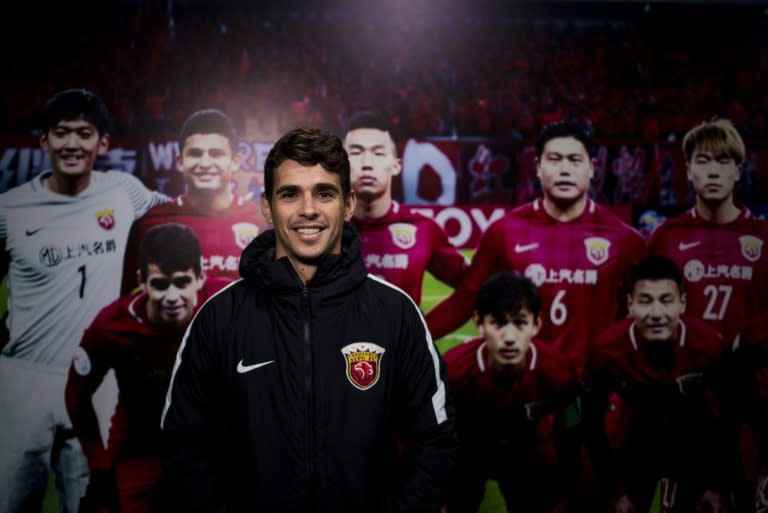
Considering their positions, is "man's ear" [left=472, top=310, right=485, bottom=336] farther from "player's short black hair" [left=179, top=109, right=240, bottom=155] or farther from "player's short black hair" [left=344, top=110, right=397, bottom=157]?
"player's short black hair" [left=179, top=109, right=240, bottom=155]

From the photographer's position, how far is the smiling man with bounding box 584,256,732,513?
11.7ft

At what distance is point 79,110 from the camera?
3291 millimetres

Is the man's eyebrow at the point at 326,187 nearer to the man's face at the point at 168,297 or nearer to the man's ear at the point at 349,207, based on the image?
the man's ear at the point at 349,207

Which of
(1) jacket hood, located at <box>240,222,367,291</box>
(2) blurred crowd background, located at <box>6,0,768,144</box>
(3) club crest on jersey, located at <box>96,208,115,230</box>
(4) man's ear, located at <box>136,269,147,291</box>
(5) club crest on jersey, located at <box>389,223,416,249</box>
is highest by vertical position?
(2) blurred crowd background, located at <box>6,0,768,144</box>

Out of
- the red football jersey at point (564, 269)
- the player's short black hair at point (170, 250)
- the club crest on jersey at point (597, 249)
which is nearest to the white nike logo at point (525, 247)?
the red football jersey at point (564, 269)

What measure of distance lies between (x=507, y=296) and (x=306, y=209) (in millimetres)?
1806

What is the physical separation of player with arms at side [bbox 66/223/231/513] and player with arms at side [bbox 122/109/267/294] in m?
0.13

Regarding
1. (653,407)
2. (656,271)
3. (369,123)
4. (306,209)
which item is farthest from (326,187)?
(653,407)

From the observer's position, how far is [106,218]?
3361 millimetres

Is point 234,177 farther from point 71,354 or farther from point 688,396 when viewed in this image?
point 688,396

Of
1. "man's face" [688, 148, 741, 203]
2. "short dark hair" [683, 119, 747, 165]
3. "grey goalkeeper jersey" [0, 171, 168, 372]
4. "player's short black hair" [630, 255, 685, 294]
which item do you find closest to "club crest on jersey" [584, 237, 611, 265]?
"player's short black hair" [630, 255, 685, 294]

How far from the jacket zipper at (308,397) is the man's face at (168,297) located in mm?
1625

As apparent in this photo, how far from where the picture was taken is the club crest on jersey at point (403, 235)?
11.5 feet

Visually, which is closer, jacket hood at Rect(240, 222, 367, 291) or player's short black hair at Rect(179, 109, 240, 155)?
jacket hood at Rect(240, 222, 367, 291)
